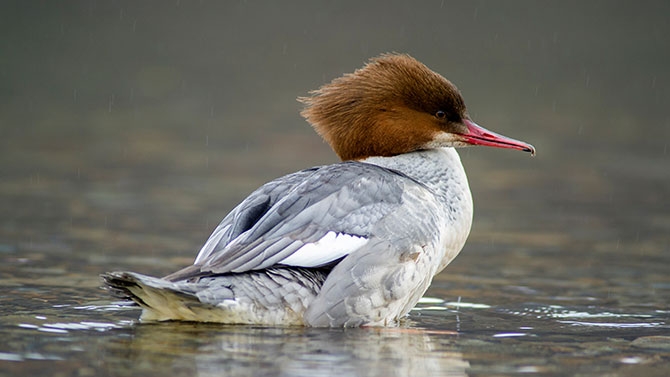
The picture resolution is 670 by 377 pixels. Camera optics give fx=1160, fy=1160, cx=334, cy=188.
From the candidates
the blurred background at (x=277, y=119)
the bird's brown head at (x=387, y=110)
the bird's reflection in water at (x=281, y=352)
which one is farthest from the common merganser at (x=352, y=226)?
the blurred background at (x=277, y=119)

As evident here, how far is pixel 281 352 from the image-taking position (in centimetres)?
518

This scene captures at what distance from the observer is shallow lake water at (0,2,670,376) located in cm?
540

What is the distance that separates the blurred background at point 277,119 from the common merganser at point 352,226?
1433 mm

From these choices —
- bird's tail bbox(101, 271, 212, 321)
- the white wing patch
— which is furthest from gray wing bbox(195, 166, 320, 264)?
the white wing patch

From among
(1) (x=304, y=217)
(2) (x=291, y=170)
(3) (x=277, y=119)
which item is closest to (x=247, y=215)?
(1) (x=304, y=217)

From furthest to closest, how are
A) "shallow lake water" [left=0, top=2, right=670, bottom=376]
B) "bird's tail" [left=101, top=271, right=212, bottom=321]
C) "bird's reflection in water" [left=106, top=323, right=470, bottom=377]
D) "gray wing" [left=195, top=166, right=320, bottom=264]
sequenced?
"gray wing" [left=195, top=166, right=320, bottom=264] < "shallow lake water" [left=0, top=2, right=670, bottom=376] < "bird's tail" [left=101, top=271, right=212, bottom=321] < "bird's reflection in water" [left=106, top=323, right=470, bottom=377]

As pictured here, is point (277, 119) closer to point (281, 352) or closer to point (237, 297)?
point (237, 297)

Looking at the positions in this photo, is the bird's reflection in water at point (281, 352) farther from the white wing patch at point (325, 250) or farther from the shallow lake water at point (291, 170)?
the white wing patch at point (325, 250)

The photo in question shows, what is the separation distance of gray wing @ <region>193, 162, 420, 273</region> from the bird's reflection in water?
0.34 meters

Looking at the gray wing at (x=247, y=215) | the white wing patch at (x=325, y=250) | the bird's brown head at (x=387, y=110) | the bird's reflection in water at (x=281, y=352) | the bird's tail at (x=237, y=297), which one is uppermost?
the bird's brown head at (x=387, y=110)

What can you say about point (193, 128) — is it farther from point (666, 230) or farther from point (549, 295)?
point (549, 295)

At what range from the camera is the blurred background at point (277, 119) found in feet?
28.4

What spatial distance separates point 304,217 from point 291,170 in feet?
18.4

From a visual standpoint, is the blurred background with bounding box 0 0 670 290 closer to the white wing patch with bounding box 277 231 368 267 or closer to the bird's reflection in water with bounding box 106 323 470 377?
Answer: the bird's reflection in water with bounding box 106 323 470 377
